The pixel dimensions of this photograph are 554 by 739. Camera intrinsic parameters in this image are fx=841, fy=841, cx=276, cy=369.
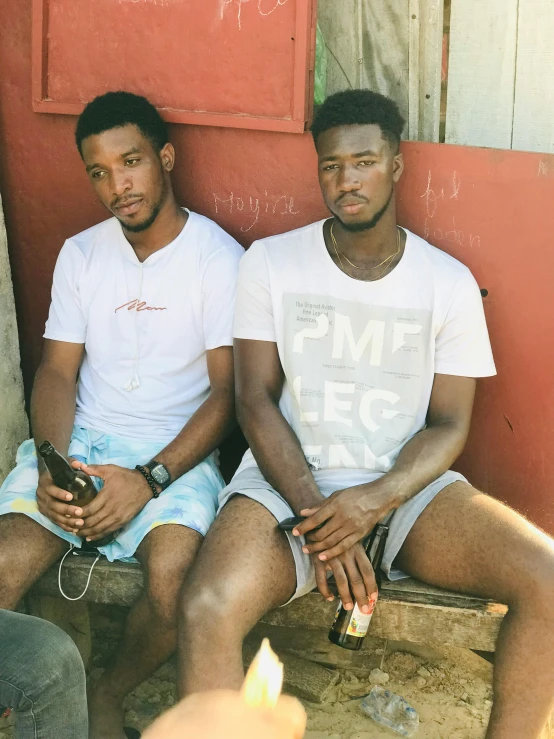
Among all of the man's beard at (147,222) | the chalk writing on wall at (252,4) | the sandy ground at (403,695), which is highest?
the chalk writing on wall at (252,4)

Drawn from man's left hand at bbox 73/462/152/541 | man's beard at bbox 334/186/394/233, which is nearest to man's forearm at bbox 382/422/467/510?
man's beard at bbox 334/186/394/233

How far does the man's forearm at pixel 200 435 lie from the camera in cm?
322

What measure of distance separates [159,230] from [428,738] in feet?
7.63

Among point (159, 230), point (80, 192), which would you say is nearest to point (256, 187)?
point (159, 230)

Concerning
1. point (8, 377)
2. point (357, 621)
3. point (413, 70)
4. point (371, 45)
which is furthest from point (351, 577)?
point (371, 45)

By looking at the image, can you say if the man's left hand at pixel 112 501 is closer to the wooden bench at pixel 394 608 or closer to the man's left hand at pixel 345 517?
the wooden bench at pixel 394 608

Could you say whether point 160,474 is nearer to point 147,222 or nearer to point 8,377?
point 147,222

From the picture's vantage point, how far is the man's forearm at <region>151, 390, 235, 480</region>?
322 cm

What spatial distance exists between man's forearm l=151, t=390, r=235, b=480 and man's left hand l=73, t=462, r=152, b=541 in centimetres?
14

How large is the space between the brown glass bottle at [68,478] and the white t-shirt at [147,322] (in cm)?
37

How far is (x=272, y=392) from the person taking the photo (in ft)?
10.6

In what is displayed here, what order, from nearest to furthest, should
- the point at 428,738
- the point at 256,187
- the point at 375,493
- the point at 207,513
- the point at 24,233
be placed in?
the point at 375,493
the point at 207,513
the point at 428,738
the point at 256,187
the point at 24,233

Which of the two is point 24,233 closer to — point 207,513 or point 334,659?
point 207,513

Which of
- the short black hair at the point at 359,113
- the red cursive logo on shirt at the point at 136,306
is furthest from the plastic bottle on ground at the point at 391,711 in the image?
the short black hair at the point at 359,113
